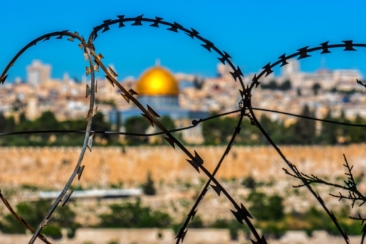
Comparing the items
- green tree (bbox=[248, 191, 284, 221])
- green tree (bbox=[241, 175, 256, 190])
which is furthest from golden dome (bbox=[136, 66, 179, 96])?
green tree (bbox=[248, 191, 284, 221])

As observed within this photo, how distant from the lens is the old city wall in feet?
109

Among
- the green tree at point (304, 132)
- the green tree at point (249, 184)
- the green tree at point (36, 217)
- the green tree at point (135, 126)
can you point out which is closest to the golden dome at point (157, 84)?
the green tree at point (135, 126)

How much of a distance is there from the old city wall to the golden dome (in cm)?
689

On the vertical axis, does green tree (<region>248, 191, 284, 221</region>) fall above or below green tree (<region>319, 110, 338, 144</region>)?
below

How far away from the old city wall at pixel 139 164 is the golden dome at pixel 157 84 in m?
6.89

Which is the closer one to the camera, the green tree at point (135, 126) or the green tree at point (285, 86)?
the green tree at point (135, 126)

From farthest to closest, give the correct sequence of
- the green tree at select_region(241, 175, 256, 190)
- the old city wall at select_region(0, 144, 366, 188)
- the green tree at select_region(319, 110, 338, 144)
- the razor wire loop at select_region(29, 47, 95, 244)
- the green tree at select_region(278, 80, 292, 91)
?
the green tree at select_region(278, 80, 292, 91) < the green tree at select_region(319, 110, 338, 144) < the old city wall at select_region(0, 144, 366, 188) < the green tree at select_region(241, 175, 256, 190) < the razor wire loop at select_region(29, 47, 95, 244)

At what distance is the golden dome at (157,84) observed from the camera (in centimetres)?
4097

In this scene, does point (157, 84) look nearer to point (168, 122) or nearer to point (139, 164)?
point (168, 122)

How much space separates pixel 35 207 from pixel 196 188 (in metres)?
6.78

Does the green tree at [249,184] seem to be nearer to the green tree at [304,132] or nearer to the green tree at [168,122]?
the green tree at [304,132]

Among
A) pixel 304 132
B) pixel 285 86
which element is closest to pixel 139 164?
pixel 304 132

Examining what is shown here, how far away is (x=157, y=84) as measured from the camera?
4119 centimetres

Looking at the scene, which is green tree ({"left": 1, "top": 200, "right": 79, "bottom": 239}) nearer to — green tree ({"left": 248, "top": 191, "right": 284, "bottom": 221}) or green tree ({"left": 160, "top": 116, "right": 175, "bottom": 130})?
green tree ({"left": 248, "top": 191, "right": 284, "bottom": 221})
